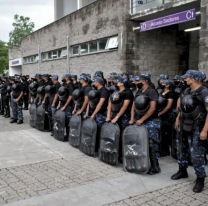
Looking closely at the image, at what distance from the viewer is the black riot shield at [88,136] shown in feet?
18.3

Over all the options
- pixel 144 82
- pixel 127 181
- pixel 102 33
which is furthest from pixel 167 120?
pixel 102 33

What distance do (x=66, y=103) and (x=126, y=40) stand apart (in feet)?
17.3

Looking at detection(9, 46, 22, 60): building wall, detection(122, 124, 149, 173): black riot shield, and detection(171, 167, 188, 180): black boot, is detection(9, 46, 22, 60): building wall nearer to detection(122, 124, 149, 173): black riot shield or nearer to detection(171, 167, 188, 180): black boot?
detection(122, 124, 149, 173): black riot shield

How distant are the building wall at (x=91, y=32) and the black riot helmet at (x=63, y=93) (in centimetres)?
481

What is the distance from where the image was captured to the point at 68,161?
541 centimetres

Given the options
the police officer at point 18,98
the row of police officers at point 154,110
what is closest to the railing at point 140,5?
the row of police officers at point 154,110

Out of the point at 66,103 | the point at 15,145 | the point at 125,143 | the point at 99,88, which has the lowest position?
the point at 15,145

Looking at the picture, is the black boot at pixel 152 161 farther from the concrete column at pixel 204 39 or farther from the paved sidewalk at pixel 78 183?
the concrete column at pixel 204 39

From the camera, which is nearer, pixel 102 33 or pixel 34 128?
pixel 34 128

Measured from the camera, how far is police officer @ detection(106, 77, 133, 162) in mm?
5070

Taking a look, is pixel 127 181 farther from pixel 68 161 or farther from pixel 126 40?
pixel 126 40

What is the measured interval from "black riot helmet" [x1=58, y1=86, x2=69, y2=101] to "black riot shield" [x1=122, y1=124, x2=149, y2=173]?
2646 mm

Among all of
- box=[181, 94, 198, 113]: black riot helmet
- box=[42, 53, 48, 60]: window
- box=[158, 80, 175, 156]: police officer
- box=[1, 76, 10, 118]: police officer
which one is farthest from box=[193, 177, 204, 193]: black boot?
box=[42, 53, 48, 60]: window

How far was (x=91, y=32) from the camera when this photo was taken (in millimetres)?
13703
